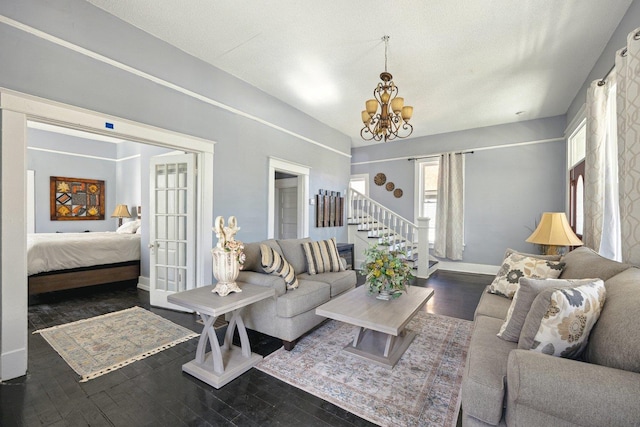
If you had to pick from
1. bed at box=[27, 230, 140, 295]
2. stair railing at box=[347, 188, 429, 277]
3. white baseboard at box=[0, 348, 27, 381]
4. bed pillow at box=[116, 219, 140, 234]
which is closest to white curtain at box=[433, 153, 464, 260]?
stair railing at box=[347, 188, 429, 277]

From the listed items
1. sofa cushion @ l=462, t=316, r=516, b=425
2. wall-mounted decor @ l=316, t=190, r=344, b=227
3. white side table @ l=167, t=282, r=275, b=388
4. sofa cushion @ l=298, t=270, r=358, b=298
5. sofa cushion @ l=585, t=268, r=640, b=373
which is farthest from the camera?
wall-mounted decor @ l=316, t=190, r=344, b=227

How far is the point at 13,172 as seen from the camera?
2.17 m

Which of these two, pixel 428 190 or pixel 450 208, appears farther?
pixel 428 190

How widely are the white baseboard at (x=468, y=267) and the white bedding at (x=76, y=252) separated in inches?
256

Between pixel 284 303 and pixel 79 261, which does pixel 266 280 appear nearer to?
pixel 284 303

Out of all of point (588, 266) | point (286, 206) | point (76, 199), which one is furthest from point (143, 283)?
point (588, 266)

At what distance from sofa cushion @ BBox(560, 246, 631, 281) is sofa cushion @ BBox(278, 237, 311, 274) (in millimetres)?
2703

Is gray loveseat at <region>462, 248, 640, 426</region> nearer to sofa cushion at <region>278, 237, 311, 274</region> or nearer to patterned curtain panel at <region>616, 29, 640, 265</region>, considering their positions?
patterned curtain panel at <region>616, 29, 640, 265</region>

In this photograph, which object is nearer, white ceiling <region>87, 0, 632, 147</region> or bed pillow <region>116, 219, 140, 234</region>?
white ceiling <region>87, 0, 632, 147</region>

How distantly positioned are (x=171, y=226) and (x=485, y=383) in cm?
386

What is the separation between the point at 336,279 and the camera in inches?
137

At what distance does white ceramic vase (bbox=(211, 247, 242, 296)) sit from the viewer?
2357 millimetres

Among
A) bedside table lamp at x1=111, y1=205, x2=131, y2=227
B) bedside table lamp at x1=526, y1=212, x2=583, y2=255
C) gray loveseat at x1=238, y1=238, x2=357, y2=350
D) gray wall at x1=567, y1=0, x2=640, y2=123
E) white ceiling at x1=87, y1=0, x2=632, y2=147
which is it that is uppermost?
white ceiling at x1=87, y1=0, x2=632, y2=147

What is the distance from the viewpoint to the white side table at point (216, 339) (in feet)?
6.92
